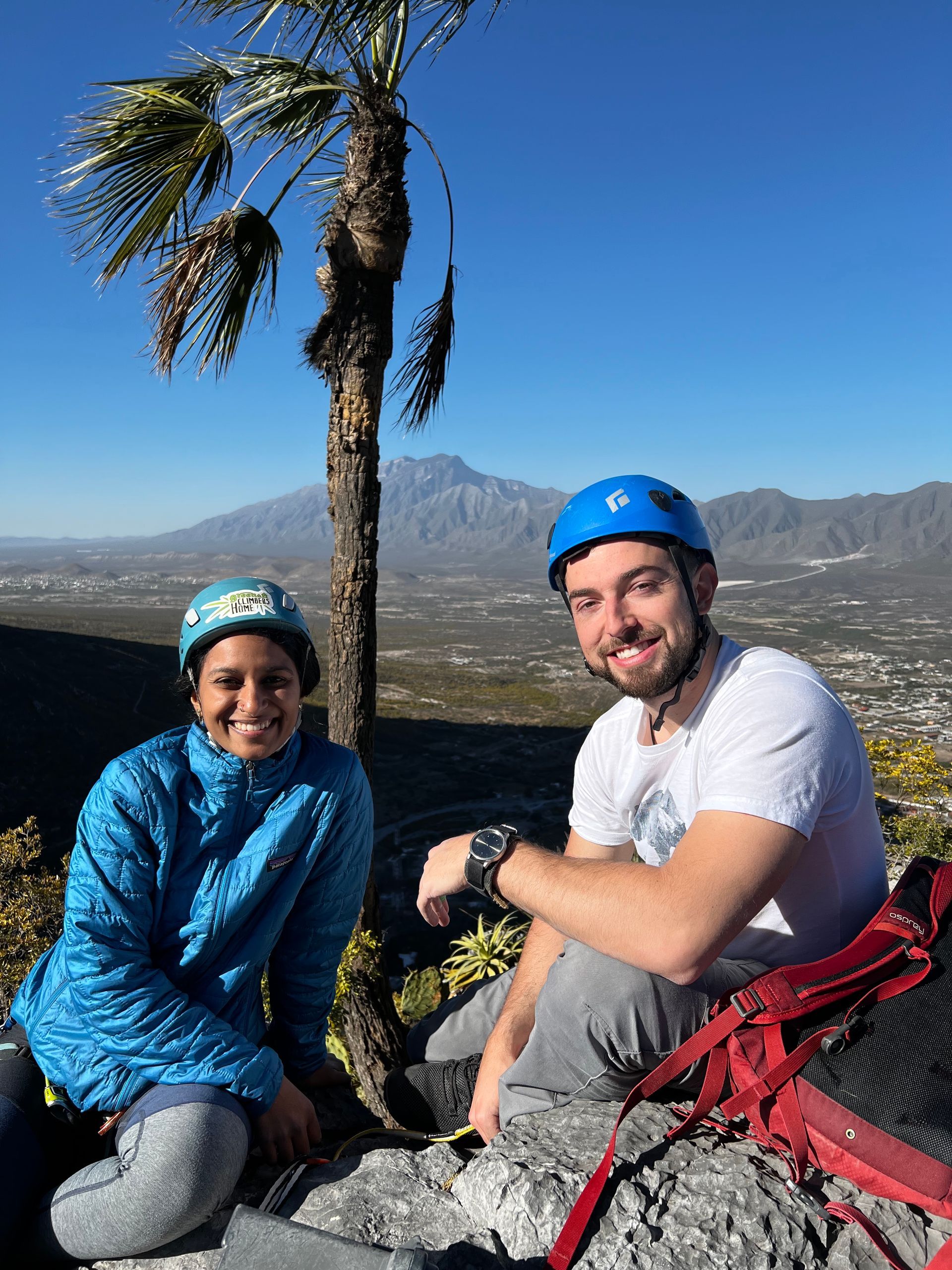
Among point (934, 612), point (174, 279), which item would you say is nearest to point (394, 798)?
point (174, 279)

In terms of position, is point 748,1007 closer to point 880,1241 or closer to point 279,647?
point 880,1241

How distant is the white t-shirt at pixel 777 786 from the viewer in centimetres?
180

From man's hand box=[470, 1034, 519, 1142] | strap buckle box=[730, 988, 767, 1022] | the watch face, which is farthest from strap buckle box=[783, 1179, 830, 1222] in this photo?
the watch face

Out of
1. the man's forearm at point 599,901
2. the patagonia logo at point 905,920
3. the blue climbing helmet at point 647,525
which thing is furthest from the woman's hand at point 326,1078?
the patagonia logo at point 905,920

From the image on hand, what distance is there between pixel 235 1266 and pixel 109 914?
0.95m

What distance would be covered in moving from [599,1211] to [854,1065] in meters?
0.73

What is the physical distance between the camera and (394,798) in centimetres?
5222

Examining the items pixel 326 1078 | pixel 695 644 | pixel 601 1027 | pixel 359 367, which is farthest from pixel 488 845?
pixel 359 367

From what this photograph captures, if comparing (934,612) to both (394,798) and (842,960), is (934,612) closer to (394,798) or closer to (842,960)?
(394,798)

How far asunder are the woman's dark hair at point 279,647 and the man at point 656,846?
743 mm

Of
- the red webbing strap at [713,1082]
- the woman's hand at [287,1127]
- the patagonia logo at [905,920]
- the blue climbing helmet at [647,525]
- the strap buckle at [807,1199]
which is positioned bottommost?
the woman's hand at [287,1127]

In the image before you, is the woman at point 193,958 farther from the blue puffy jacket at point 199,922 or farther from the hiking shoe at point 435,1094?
the hiking shoe at point 435,1094

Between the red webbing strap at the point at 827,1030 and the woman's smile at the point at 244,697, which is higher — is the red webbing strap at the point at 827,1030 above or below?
below

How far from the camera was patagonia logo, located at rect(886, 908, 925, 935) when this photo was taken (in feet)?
5.94
